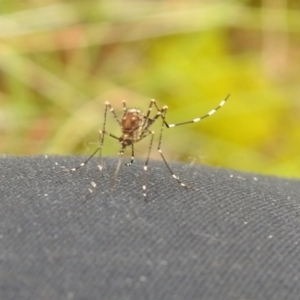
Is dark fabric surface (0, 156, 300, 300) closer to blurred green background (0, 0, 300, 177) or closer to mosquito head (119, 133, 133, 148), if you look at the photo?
mosquito head (119, 133, 133, 148)

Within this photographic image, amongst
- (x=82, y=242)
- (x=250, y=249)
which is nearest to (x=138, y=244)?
(x=82, y=242)

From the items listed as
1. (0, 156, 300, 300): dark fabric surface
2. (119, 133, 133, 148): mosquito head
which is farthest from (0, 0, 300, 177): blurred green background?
(0, 156, 300, 300): dark fabric surface

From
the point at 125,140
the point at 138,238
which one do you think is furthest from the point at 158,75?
the point at 138,238

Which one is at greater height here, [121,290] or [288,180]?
[288,180]

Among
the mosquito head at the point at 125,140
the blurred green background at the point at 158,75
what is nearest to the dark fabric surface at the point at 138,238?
the mosquito head at the point at 125,140

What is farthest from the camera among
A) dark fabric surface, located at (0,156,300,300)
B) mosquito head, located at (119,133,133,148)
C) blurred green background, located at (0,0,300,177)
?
blurred green background, located at (0,0,300,177)

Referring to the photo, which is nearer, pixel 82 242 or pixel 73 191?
pixel 82 242

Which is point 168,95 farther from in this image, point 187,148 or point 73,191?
point 73,191
